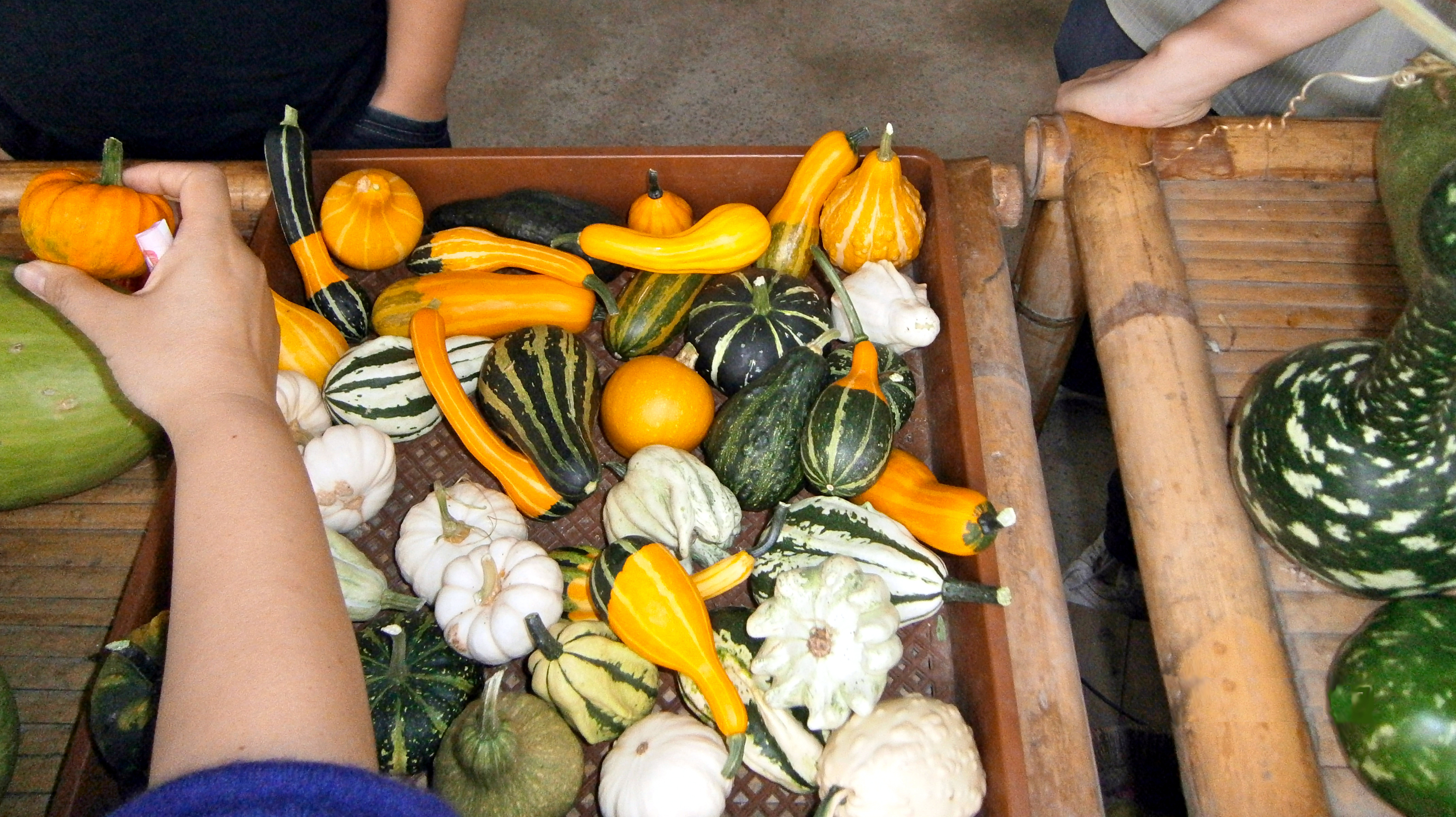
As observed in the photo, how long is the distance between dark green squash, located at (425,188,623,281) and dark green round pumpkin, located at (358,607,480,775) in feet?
1.81

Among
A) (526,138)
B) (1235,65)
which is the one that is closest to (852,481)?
(1235,65)

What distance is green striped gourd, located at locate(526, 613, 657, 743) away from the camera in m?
1.01

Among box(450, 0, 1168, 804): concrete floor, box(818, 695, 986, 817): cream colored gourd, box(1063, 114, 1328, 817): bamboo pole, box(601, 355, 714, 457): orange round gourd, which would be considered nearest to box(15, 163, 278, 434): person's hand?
box(601, 355, 714, 457): orange round gourd

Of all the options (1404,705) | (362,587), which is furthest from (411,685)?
(1404,705)

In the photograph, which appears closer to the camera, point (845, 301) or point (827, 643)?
point (827, 643)

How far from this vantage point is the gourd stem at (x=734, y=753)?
0.94 metres

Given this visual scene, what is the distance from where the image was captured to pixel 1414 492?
2.96 feet

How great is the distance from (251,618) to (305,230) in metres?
0.74

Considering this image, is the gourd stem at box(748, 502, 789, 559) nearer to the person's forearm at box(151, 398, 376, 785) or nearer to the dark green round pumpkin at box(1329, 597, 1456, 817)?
the person's forearm at box(151, 398, 376, 785)

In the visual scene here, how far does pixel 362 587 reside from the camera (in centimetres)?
108

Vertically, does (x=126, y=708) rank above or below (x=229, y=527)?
below

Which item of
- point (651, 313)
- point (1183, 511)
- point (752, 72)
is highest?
point (752, 72)

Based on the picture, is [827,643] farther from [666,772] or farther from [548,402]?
[548,402]

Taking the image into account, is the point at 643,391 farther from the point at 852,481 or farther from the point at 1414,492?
the point at 1414,492
